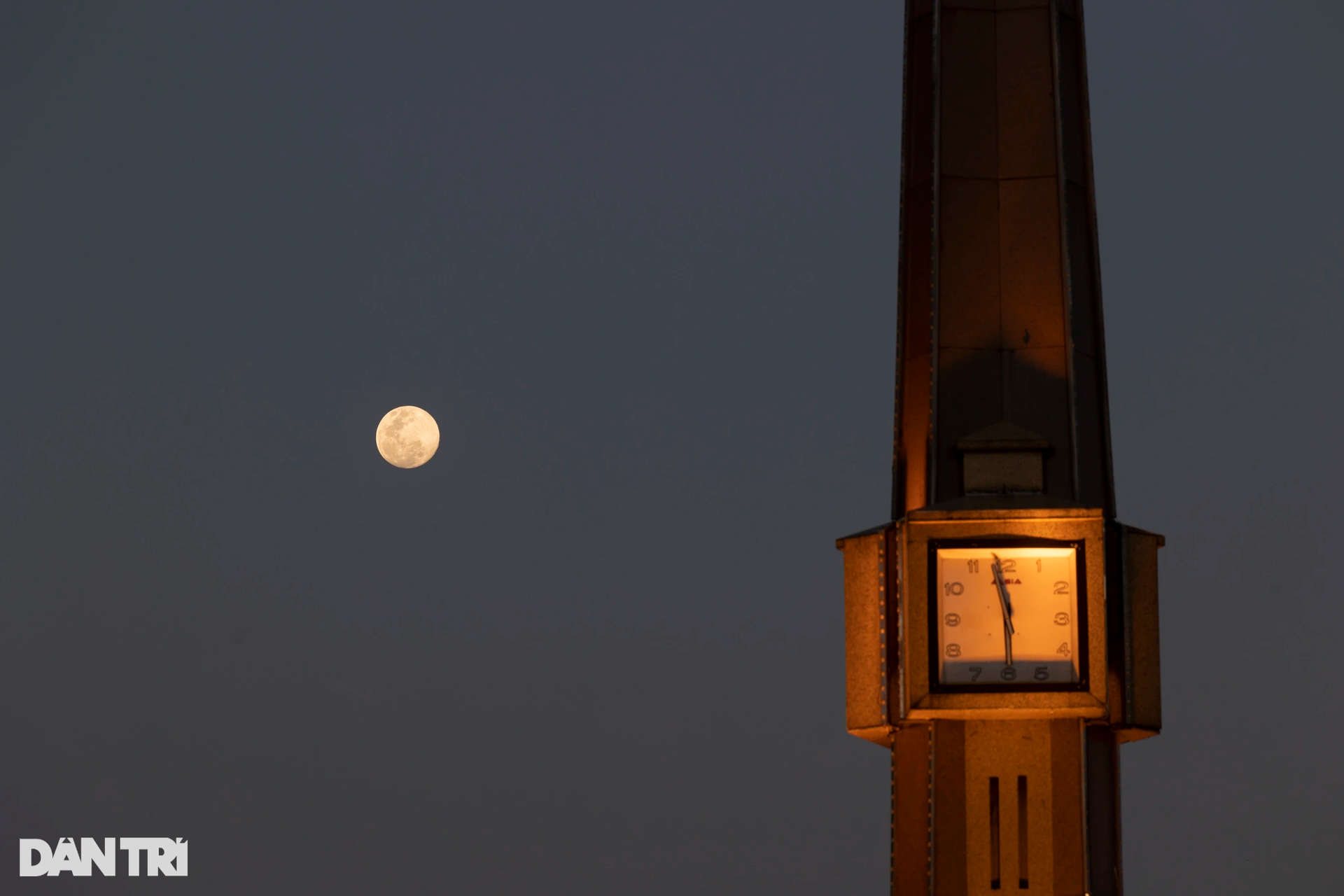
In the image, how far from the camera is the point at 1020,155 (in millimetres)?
21203

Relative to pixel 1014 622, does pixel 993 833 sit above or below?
below

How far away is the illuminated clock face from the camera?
18.4m

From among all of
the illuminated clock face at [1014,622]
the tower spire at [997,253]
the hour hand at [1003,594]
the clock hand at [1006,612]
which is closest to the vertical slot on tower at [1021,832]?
the illuminated clock face at [1014,622]

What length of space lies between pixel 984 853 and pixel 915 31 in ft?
28.2

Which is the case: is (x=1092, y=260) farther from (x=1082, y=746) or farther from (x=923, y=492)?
(x=1082, y=746)

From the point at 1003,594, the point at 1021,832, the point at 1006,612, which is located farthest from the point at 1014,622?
the point at 1021,832

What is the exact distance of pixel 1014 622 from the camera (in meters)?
18.4

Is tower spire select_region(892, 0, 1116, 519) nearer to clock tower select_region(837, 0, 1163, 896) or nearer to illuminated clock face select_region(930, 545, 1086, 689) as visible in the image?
clock tower select_region(837, 0, 1163, 896)

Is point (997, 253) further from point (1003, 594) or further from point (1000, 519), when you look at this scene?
point (1003, 594)

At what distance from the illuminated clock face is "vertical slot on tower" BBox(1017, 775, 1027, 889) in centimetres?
133

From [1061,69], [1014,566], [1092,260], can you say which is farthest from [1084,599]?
[1061,69]

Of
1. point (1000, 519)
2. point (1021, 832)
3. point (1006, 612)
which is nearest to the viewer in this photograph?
point (1006, 612)

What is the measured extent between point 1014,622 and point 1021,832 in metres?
2.11

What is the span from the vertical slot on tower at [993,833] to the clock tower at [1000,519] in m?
0.02
